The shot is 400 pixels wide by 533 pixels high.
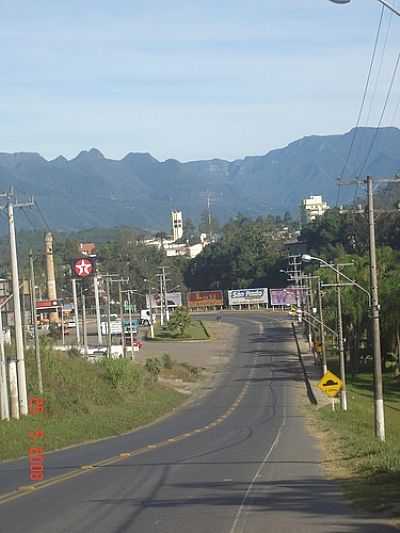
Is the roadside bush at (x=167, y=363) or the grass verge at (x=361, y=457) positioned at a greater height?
the grass verge at (x=361, y=457)

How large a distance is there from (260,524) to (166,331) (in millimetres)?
112762

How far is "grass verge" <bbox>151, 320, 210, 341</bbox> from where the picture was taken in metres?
117

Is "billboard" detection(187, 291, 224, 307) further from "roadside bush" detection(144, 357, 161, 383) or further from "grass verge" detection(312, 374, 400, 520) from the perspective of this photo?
"grass verge" detection(312, 374, 400, 520)

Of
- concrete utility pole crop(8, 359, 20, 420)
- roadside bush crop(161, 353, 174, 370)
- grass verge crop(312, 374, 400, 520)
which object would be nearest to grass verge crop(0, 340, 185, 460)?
concrete utility pole crop(8, 359, 20, 420)

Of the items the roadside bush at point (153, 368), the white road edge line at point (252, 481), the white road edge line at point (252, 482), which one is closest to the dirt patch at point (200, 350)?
the roadside bush at point (153, 368)

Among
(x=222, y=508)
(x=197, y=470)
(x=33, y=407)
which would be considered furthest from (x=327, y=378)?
(x=222, y=508)

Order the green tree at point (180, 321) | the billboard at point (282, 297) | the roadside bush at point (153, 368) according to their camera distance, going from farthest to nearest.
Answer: the billboard at point (282, 297) < the green tree at point (180, 321) < the roadside bush at point (153, 368)

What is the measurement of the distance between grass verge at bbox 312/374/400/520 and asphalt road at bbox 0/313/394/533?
1.51 feet

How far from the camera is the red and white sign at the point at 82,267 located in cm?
9231

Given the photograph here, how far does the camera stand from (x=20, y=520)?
14.9m

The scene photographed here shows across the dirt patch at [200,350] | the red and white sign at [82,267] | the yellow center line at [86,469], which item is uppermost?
the red and white sign at [82,267]

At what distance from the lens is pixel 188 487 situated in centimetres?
1919

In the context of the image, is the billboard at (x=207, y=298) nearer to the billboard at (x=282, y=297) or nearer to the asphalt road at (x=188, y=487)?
the billboard at (x=282, y=297)

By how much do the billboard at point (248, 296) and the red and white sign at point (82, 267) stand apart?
7680 centimetres
